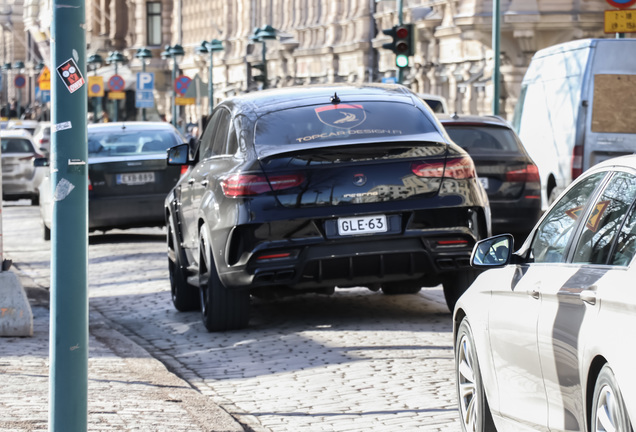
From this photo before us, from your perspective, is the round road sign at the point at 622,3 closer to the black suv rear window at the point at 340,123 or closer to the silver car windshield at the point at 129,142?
the silver car windshield at the point at 129,142

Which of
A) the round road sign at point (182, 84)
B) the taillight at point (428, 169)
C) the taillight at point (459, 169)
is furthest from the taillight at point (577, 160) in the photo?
the round road sign at point (182, 84)

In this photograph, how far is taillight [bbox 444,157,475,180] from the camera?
10.2m

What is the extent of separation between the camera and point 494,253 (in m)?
5.98

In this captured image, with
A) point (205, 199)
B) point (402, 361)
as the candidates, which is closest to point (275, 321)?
point (205, 199)

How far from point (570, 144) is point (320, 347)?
917 cm

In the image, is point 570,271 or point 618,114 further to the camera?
point 618,114

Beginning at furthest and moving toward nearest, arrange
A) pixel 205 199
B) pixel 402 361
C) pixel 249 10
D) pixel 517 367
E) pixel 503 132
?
1. pixel 249 10
2. pixel 503 132
3. pixel 205 199
4. pixel 402 361
5. pixel 517 367

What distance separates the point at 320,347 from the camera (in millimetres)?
9805

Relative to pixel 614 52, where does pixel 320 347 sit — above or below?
below

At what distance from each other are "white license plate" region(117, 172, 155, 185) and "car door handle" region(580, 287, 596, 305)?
49.7 ft

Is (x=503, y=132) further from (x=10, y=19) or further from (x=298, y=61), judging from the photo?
(x=10, y=19)

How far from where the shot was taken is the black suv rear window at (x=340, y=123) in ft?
33.8

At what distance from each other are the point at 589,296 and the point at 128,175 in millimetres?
15256

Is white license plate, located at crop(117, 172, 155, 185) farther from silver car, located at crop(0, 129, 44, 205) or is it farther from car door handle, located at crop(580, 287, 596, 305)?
car door handle, located at crop(580, 287, 596, 305)
